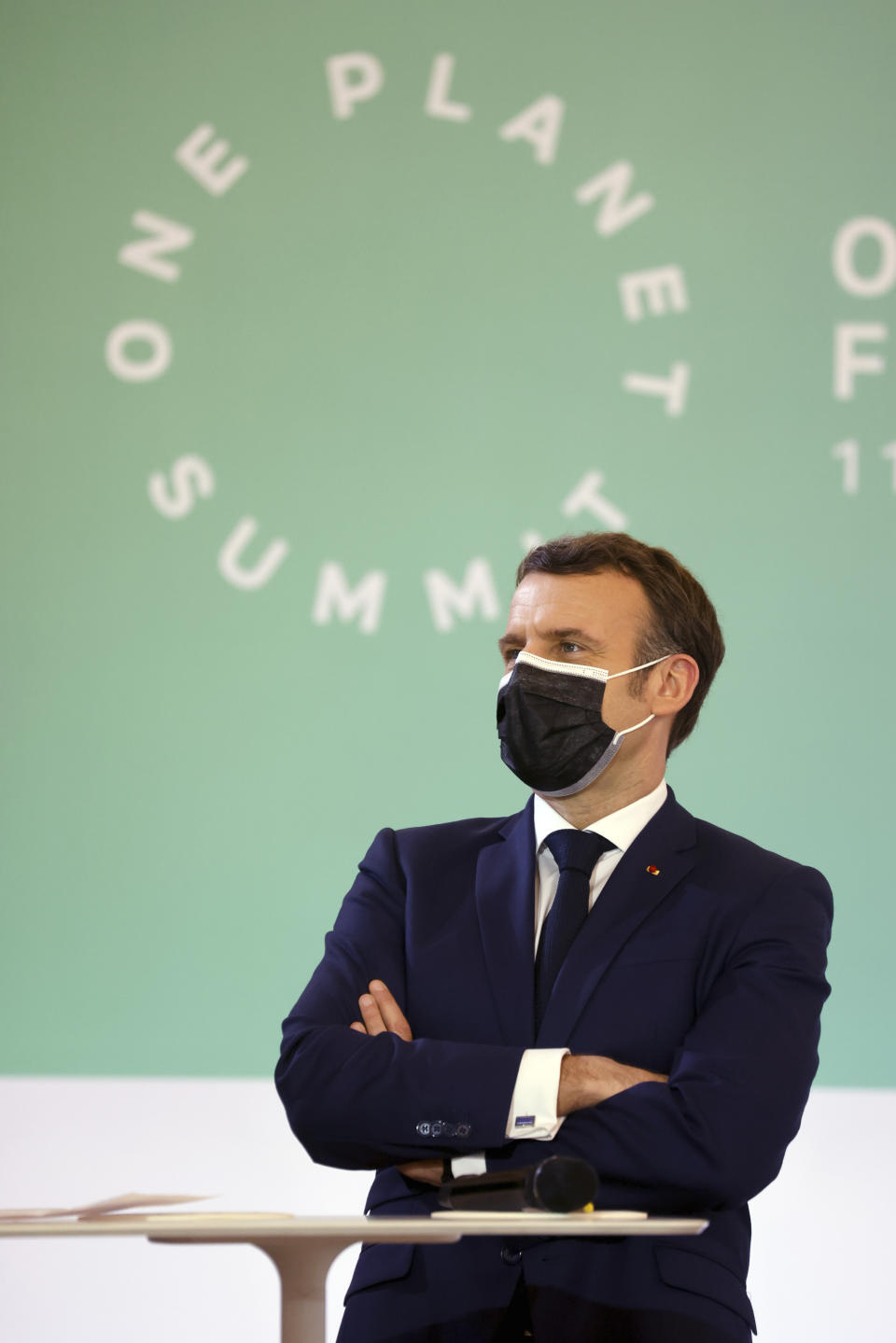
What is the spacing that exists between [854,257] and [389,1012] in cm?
221

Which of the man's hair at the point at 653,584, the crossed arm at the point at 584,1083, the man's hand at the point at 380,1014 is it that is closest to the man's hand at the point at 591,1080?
the crossed arm at the point at 584,1083

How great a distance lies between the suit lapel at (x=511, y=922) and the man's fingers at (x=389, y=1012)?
0.14 meters

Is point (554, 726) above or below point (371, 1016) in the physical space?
above

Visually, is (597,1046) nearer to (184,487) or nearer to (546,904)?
(546,904)

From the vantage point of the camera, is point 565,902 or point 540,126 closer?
point 565,902

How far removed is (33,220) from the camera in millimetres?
3582

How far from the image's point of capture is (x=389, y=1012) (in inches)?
84.1

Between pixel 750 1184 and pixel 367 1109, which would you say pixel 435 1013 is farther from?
pixel 750 1184

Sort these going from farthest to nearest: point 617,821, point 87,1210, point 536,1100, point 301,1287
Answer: point 617,821, point 536,1100, point 301,1287, point 87,1210

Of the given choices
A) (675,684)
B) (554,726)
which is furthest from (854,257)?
(554,726)

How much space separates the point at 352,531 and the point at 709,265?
1059 mm

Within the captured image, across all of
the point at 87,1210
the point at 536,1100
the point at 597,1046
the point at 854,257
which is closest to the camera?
the point at 87,1210

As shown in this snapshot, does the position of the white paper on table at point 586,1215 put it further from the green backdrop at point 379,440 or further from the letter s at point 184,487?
the letter s at point 184,487

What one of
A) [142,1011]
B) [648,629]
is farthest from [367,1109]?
[142,1011]
